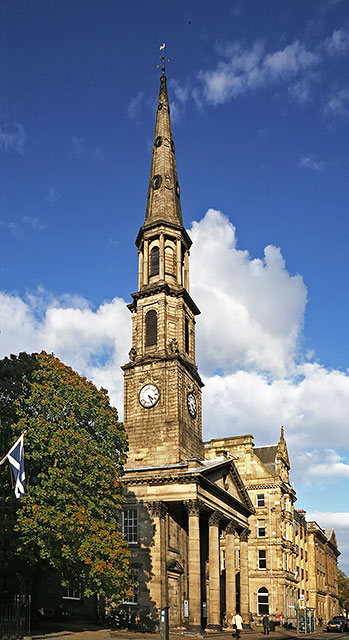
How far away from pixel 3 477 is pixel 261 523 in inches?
1683

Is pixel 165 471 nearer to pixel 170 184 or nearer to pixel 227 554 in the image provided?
pixel 227 554

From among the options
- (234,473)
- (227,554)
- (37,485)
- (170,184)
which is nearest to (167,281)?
(170,184)

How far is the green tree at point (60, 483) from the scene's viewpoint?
29453 millimetres

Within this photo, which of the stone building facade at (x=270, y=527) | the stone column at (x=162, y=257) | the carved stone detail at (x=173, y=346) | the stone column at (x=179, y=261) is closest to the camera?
the carved stone detail at (x=173, y=346)

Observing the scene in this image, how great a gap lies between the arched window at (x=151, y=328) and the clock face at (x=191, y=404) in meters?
5.72

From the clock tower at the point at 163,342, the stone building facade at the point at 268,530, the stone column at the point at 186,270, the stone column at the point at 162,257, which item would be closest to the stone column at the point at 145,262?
the clock tower at the point at 163,342

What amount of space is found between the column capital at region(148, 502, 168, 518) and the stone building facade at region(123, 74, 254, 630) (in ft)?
0.23

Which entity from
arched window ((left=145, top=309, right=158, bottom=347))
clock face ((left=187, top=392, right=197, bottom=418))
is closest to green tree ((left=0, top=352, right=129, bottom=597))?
clock face ((left=187, top=392, right=197, bottom=418))

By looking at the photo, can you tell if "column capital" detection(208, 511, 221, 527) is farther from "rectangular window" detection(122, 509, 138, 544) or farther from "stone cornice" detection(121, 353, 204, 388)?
"stone cornice" detection(121, 353, 204, 388)

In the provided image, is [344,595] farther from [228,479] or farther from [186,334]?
[186,334]

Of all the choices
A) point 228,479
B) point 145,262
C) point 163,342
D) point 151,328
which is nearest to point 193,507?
point 228,479

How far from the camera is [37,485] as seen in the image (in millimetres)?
30938

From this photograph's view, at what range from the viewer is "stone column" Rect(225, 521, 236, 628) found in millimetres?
48531

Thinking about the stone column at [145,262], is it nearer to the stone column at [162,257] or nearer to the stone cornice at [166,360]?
the stone column at [162,257]
